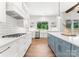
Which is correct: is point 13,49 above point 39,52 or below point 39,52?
above

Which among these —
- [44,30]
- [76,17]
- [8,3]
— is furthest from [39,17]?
[8,3]

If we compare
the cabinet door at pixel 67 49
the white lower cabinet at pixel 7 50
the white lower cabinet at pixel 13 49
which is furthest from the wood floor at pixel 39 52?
the white lower cabinet at pixel 7 50

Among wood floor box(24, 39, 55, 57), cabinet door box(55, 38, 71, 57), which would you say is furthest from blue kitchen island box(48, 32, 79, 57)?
wood floor box(24, 39, 55, 57)

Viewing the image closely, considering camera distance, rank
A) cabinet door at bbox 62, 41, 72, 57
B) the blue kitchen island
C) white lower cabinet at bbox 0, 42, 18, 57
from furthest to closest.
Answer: cabinet door at bbox 62, 41, 72, 57 < the blue kitchen island < white lower cabinet at bbox 0, 42, 18, 57

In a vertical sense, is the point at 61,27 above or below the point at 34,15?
below

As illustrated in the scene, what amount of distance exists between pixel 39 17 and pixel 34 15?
45 cm

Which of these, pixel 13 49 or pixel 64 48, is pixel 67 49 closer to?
pixel 64 48

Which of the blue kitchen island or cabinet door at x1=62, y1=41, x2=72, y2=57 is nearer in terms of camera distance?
the blue kitchen island

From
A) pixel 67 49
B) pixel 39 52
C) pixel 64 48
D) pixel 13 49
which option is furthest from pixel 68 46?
pixel 39 52

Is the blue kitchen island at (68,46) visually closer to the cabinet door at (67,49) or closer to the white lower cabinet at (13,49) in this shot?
the cabinet door at (67,49)

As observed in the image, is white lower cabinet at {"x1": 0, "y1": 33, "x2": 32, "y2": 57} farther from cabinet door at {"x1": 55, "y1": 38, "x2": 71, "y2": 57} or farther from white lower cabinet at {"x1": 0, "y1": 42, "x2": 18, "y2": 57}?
cabinet door at {"x1": 55, "y1": 38, "x2": 71, "y2": 57}

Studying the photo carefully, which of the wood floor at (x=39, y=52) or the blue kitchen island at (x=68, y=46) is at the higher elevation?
the blue kitchen island at (x=68, y=46)

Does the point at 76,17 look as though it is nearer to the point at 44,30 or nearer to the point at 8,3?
the point at 8,3

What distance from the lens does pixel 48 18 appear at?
1163 centimetres
